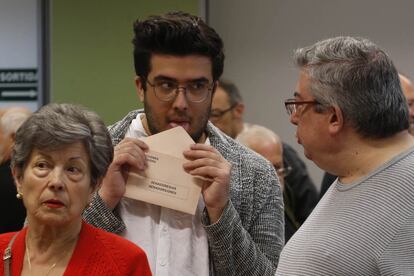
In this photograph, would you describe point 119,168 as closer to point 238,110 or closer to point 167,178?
point 167,178

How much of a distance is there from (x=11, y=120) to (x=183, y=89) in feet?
6.66

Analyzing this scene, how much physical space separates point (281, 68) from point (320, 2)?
54cm

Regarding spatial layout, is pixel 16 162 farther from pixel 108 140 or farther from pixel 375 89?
pixel 375 89

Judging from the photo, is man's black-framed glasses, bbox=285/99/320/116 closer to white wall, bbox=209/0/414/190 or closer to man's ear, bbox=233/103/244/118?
man's ear, bbox=233/103/244/118

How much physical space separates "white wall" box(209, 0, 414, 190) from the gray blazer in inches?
139

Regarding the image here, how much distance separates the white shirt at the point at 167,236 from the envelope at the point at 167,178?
0.22ft

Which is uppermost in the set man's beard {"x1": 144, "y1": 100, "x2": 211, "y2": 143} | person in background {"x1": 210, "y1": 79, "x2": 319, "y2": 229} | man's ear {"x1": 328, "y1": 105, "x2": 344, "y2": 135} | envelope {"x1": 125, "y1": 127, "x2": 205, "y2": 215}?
man's ear {"x1": 328, "y1": 105, "x2": 344, "y2": 135}

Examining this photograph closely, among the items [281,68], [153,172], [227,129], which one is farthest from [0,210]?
[281,68]

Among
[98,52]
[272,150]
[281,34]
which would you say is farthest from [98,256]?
[281,34]

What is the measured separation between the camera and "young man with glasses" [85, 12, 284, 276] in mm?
2107

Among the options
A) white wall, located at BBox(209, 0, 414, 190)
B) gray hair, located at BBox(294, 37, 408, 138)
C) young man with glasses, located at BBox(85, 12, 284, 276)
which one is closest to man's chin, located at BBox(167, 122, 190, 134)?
young man with glasses, located at BBox(85, 12, 284, 276)

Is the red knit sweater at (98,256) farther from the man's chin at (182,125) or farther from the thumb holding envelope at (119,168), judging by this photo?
the man's chin at (182,125)

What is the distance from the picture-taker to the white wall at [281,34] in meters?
5.71

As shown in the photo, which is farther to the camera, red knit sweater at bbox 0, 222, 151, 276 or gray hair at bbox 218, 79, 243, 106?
gray hair at bbox 218, 79, 243, 106
